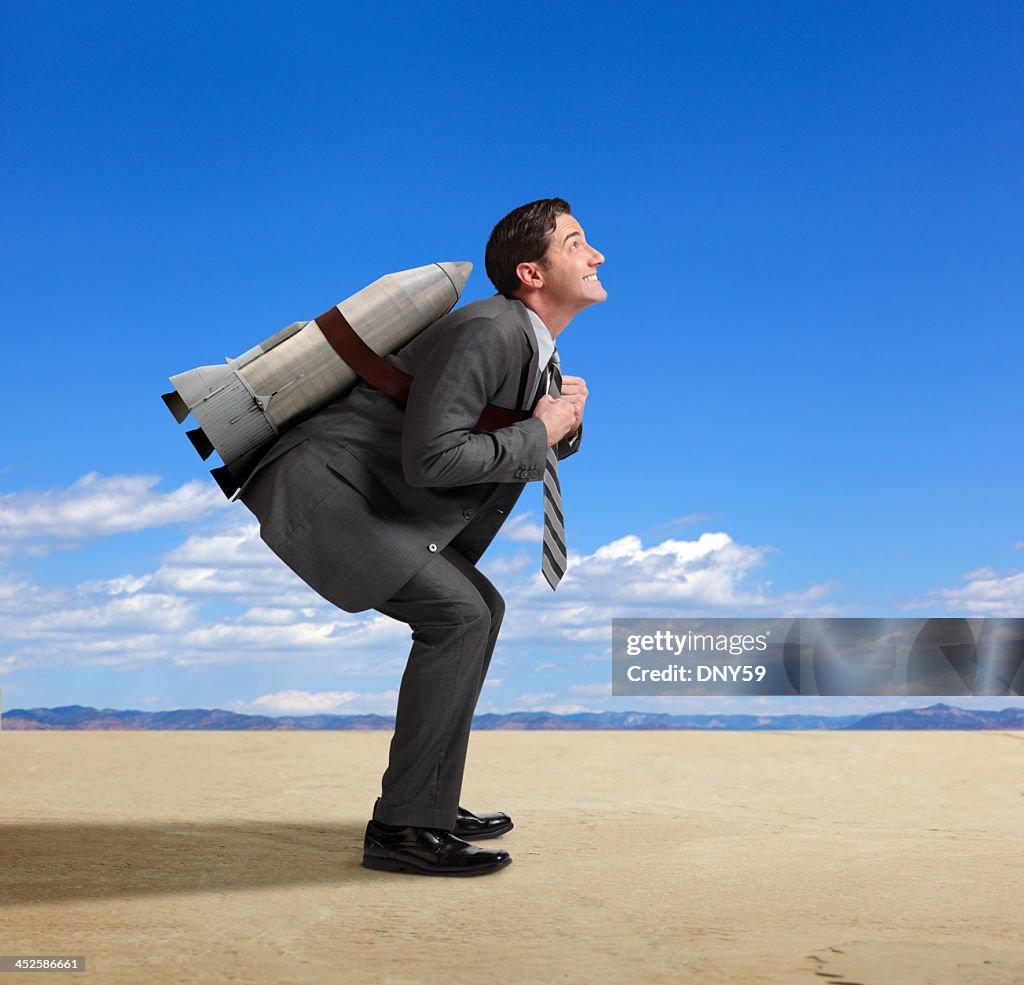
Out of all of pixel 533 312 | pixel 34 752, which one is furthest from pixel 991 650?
pixel 34 752

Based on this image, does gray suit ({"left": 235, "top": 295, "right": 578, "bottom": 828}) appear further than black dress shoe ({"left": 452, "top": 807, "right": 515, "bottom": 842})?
No

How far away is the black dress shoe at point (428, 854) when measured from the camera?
7.72 feet

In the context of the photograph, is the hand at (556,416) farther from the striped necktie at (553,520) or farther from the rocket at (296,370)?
the rocket at (296,370)

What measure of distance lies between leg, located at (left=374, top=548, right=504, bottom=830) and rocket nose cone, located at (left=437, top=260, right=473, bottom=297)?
0.62 meters

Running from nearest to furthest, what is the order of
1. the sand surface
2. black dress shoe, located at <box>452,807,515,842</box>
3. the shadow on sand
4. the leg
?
1. the sand surface
2. the shadow on sand
3. the leg
4. black dress shoe, located at <box>452,807,515,842</box>

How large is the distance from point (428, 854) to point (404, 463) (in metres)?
0.82

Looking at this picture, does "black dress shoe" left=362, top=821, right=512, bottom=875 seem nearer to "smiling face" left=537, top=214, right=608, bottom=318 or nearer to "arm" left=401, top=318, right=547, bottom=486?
"arm" left=401, top=318, right=547, bottom=486

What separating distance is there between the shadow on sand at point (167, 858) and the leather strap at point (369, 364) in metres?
1.01

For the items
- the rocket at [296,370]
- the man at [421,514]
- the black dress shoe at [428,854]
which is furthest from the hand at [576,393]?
the black dress shoe at [428,854]

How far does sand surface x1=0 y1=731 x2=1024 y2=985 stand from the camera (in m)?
1.67

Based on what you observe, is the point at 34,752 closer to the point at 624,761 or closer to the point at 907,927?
the point at 624,761

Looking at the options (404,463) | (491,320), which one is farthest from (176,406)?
(491,320)

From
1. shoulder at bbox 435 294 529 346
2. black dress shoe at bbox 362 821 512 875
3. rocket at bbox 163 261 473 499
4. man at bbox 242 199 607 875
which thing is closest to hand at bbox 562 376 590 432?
man at bbox 242 199 607 875

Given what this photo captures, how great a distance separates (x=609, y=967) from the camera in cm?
162
